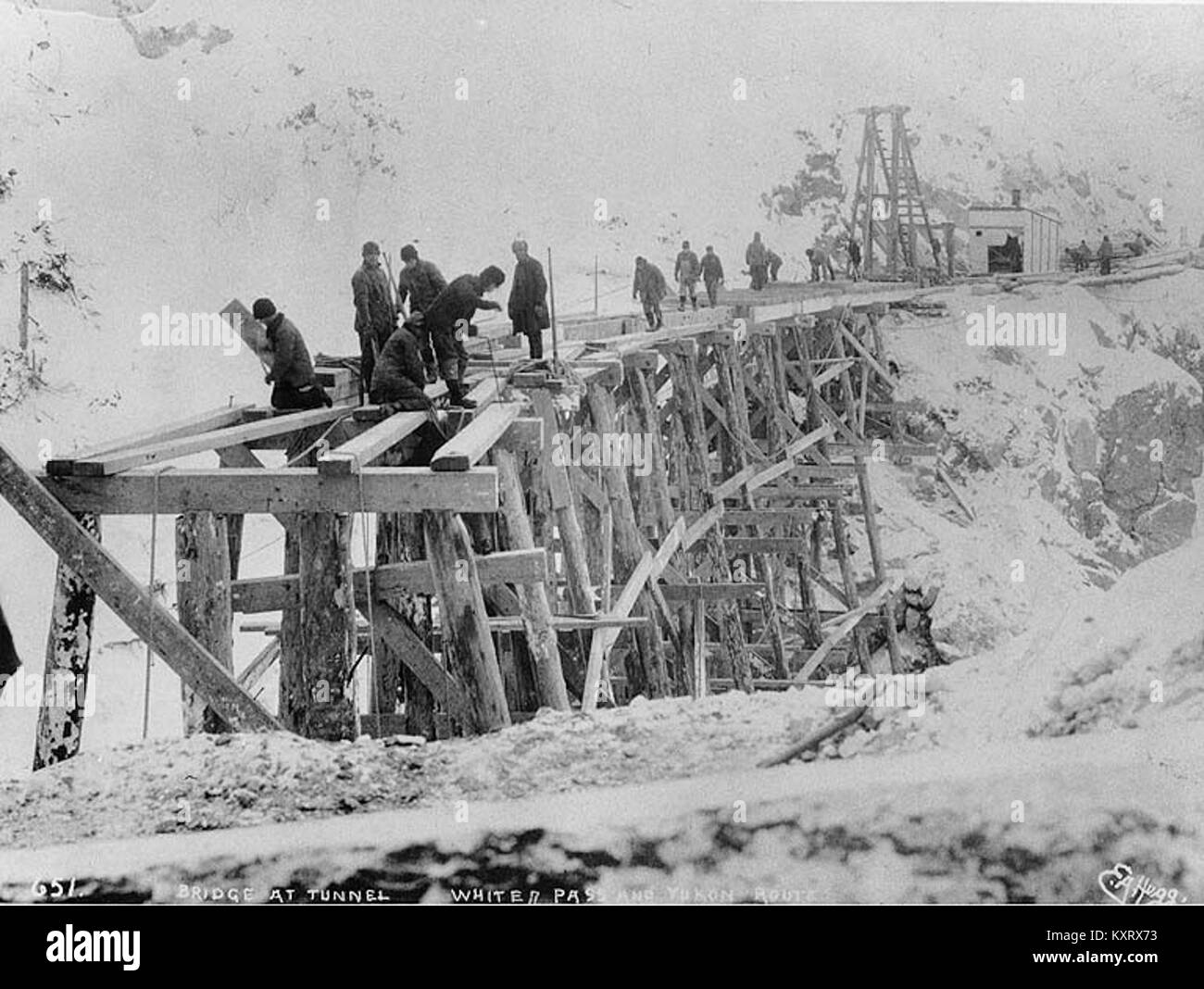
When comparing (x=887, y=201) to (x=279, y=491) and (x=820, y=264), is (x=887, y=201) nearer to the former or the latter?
(x=820, y=264)

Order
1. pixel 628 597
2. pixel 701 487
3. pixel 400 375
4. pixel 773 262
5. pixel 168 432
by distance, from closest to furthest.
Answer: pixel 168 432 < pixel 400 375 < pixel 628 597 < pixel 773 262 < pixel 701 487

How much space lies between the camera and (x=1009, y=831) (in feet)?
17.9

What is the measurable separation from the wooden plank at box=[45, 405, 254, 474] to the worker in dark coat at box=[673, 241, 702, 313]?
6.88ft

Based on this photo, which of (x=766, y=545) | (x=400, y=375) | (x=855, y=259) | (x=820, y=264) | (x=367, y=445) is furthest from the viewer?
(x=766, y=545)

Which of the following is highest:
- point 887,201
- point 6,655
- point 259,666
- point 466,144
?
point 466,144

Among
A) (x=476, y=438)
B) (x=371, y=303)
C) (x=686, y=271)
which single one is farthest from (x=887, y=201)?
(x=476, y=438)

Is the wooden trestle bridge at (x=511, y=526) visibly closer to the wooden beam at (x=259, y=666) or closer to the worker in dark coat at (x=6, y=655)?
the wooden beam at (x=259, y=666)

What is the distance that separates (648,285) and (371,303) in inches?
56.1

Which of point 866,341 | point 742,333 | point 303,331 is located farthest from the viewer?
point 866,341

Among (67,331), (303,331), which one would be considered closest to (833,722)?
(303,331)

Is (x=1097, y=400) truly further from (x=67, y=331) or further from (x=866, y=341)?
(x=67, y=331)

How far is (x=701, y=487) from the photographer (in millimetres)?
8094

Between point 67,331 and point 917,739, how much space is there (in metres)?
3.77

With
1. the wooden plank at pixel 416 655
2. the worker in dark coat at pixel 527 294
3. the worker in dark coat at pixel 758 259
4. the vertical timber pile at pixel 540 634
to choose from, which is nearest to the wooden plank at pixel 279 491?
the wooden plank at pixel 416 655
